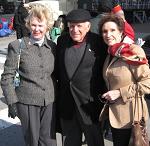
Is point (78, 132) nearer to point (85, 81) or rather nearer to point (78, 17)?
point (85, 81)

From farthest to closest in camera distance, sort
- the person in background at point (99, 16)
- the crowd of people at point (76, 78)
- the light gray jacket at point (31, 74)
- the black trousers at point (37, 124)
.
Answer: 1. the person in background at point (99, 16)
2. the black trousers at point (37, 124)
3. the light gray jacket at point (31, 74)
4. the crowd of people at point (76, 78)

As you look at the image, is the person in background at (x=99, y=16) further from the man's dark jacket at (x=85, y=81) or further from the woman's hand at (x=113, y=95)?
the woman's hand at (x=113, y=95)

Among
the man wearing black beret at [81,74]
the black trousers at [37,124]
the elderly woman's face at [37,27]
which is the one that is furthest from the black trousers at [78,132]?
the elderly woman's face at [37,27]

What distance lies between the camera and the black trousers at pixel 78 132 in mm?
3436

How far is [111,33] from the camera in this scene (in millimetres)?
3049

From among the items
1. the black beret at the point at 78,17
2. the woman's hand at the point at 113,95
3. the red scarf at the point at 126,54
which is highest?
the black beret at the point at 78,17

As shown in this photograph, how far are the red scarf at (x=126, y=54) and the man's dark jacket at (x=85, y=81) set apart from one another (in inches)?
10.5

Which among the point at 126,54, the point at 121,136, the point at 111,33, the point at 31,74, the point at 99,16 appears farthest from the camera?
the point at 99,16

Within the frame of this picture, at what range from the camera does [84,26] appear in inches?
125

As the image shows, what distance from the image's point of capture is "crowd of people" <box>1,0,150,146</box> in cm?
298

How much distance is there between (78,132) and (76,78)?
2.06 ft

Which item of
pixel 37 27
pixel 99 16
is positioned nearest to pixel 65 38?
pixel 37 27

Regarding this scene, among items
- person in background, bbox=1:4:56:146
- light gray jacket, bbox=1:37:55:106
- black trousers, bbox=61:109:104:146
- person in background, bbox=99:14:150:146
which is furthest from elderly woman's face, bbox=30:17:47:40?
black trousers, bbox=61:109:104:146

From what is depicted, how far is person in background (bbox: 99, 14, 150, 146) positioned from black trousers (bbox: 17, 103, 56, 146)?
740 mm
